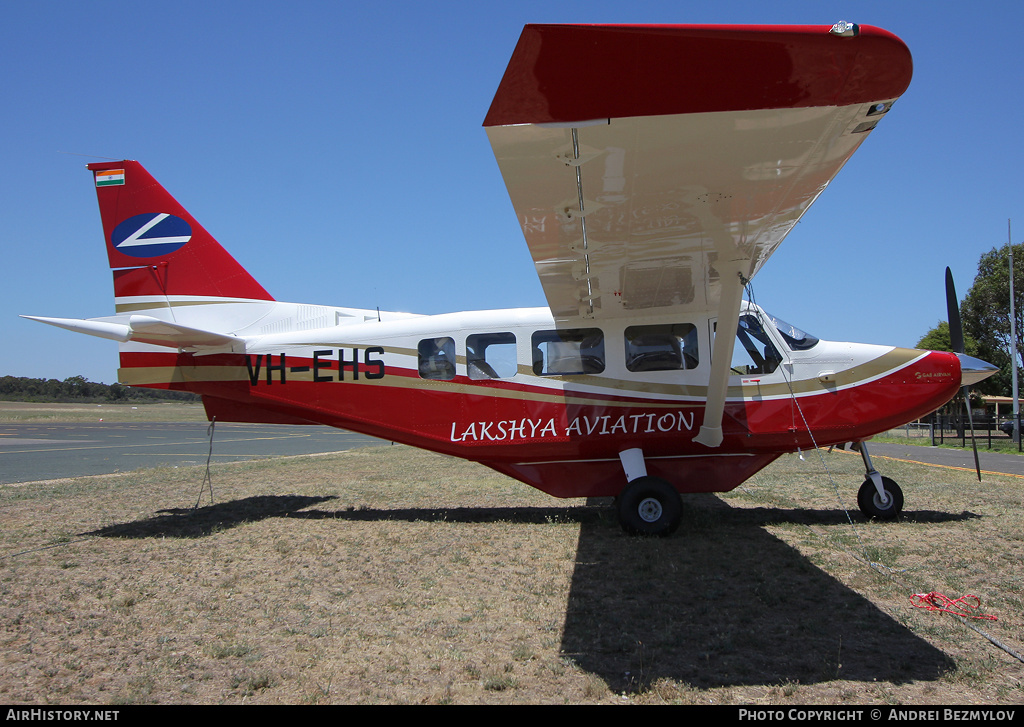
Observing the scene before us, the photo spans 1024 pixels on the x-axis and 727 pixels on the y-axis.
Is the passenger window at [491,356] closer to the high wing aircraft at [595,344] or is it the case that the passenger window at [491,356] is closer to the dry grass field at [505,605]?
the high wing aircraft at [595,344]

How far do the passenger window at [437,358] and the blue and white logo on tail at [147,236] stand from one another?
400cm

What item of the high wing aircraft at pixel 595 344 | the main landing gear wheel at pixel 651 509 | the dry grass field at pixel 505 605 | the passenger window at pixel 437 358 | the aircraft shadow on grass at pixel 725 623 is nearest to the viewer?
the dry grass field at pixel 505 605

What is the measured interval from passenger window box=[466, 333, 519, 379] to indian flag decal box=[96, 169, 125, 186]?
5529 mm

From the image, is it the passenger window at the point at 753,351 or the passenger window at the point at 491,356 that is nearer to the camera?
the passenger window at the point at 753,351

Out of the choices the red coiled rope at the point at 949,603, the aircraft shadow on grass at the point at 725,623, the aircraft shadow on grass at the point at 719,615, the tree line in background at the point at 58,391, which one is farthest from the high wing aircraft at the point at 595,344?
the tree line in background at the point at 58,391

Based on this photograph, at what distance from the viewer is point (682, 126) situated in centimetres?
324

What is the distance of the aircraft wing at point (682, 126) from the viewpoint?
2.61 meters

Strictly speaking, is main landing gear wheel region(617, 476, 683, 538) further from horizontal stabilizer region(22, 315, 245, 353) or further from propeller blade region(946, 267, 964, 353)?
horizontal stabilizer region(22, 315, 245, 353)

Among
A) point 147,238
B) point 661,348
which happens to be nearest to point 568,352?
point 661,348

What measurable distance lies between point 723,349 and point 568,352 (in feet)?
7.01

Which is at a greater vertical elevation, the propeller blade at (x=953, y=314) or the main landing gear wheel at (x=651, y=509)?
the propeller blade at (x=953, y=314)

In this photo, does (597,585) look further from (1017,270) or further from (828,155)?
(1017,270)

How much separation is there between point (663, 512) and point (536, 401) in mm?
2062

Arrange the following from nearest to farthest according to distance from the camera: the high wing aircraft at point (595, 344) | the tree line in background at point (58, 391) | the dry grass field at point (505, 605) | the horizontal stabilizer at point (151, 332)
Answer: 1. the dry grass field at point (505, 605)
2. the high wing aircraft at point (595, 344)
3. the horizontal stabilizer at point (151, 332)
4. the tree line in background at point (58, 391)
